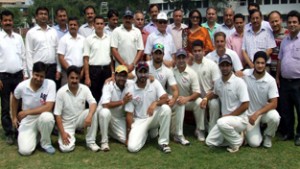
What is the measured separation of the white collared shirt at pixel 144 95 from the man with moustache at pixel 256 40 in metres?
1.86

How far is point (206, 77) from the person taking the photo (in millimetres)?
7055

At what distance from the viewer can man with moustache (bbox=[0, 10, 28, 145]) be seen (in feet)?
22.0

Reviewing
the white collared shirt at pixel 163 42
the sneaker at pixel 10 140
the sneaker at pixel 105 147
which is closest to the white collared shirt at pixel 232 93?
the white collared shirt at pixel 163 42

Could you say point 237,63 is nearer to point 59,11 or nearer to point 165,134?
point 165,134

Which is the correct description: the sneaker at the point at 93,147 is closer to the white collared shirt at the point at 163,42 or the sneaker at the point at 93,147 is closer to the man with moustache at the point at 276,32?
the white collared shirt at the point at 163,42

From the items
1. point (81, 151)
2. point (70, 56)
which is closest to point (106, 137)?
point (81, 151)

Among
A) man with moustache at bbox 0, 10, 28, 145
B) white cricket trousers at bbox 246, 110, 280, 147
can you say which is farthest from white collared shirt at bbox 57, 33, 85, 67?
white cricket trousers at bbox 246, 110, 280, 147

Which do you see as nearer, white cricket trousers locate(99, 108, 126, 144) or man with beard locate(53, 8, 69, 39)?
white cricket trousers locate(99, 108, 126, 144)

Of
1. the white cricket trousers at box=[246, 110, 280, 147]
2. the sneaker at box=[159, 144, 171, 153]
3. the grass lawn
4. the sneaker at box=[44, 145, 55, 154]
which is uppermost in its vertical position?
the white cricket trousers at box=[246, 110, 280, 147]

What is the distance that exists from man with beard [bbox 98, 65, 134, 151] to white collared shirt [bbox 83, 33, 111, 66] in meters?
0.76

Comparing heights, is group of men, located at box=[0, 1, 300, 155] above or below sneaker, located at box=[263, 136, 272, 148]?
above

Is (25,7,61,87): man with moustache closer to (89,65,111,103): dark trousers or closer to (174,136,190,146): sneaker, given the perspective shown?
(89,65,111,103): dark trousers

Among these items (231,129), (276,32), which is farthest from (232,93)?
(276,32)

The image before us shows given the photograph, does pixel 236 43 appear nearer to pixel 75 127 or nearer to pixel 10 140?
pixel 75 127
